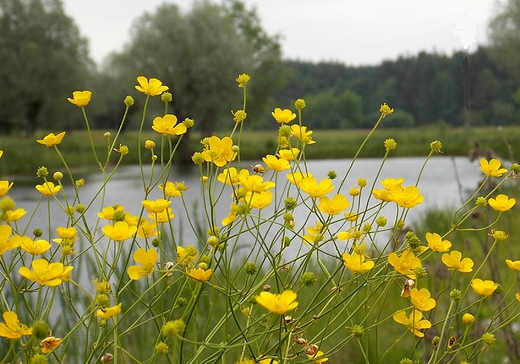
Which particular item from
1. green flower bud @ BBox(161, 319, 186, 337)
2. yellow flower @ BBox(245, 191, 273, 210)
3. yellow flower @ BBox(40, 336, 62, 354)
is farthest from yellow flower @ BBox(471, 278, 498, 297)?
yellow flower @ BBox(40, 336, 62, 354)

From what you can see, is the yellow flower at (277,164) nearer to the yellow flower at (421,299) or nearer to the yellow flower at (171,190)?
the yellow flower at (171,190)

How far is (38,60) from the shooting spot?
1209cm

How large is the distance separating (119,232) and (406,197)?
1.27 feet

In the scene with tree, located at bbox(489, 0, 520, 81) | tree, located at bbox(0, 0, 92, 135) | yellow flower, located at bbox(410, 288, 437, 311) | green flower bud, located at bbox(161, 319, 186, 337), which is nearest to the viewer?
green flower bud, located at bbox(161, 319, 186, 337)

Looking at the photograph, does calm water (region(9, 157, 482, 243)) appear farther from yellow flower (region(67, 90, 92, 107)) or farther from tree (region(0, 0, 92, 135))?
yellow flower (region(67, 90, 92, 107))

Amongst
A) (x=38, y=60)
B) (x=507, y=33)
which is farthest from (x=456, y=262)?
(x=507, y=33)

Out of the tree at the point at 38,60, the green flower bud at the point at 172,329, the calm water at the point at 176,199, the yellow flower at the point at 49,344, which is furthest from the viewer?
the tree at the point at 38,60

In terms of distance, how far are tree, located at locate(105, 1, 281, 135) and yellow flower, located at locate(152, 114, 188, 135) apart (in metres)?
11.4

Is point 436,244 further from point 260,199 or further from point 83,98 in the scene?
point 83,98

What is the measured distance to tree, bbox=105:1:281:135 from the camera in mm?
12188

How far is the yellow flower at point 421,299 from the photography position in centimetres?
64

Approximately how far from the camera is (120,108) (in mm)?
18609

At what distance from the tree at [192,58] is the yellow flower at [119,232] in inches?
457

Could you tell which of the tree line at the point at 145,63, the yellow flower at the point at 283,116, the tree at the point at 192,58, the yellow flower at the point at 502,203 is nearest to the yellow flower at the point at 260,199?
the yellow flower at the point at 283,116
